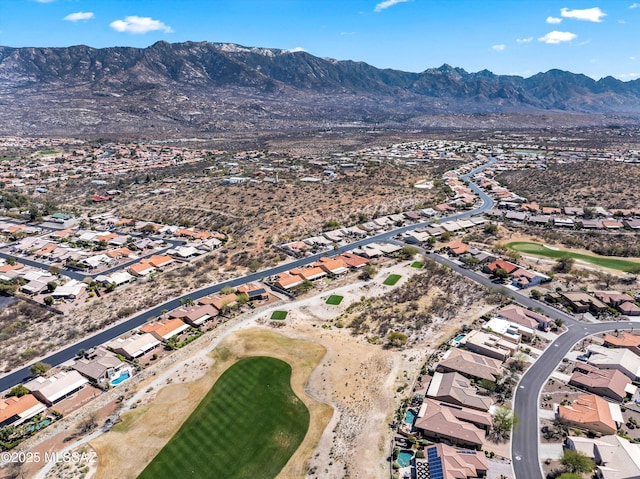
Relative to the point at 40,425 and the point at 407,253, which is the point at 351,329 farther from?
the point at 40,425

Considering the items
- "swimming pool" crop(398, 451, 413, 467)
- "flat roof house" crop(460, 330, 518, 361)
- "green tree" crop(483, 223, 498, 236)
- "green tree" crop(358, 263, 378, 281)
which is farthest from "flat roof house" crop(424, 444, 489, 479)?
"green tree" crop(483, 223, 498, 236)

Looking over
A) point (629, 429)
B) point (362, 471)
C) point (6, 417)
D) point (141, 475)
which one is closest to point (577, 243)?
point (629, 429)

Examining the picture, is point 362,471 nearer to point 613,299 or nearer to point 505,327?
point 505,327

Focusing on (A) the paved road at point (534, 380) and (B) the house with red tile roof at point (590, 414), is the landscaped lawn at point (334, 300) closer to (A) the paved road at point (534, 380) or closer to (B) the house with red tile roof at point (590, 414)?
(A) the paved road at point (534, 380)

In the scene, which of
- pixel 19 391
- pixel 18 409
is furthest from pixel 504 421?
pixel 19 391

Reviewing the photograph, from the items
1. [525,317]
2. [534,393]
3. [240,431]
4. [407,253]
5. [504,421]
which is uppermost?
[407,253]
